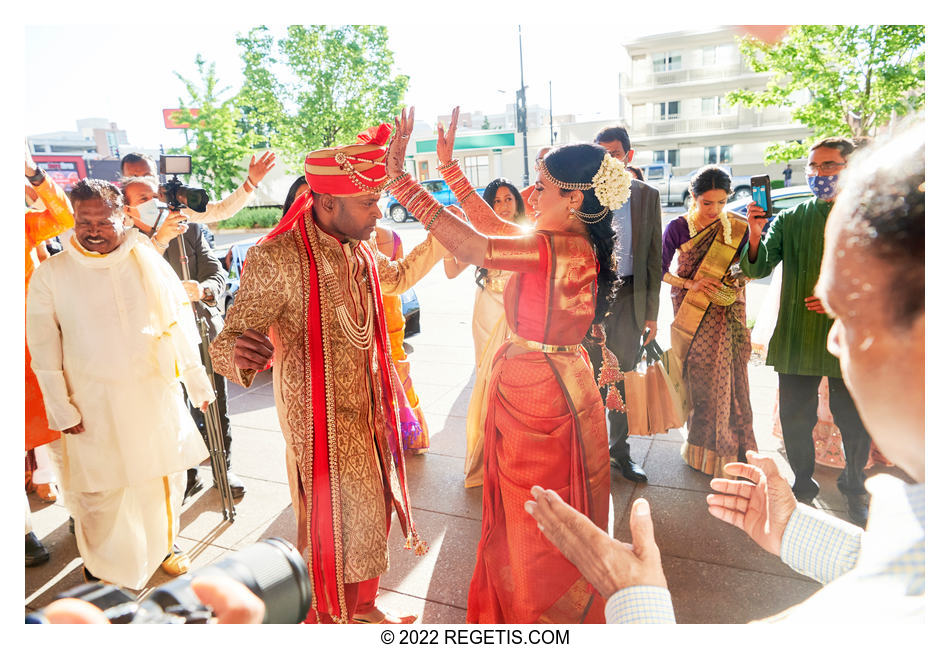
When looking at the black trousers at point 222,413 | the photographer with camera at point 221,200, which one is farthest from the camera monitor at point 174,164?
the black trousers at point 222,413

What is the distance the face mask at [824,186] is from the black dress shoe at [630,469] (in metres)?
1.50

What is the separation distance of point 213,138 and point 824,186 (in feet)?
7.90

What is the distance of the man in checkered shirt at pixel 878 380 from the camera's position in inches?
33.3

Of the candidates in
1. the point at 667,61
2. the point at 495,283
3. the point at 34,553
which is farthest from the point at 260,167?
the point at 34,553

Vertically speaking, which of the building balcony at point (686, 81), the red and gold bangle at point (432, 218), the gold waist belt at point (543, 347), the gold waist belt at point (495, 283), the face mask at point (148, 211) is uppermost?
the building balcony at point (686, 81)

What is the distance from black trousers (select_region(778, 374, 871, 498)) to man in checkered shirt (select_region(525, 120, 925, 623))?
Answer: 1664 mm

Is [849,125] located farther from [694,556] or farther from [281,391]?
[281,391]

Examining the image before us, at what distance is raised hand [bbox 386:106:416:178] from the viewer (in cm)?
156

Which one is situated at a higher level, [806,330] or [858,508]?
[806,330]

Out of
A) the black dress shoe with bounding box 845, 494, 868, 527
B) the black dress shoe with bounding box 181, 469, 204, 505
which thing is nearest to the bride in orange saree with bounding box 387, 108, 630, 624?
the black dress shoe with bounding box 845, 494, 868, 527

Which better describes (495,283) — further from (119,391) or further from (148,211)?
(119,391)

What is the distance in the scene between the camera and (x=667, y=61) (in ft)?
7.02

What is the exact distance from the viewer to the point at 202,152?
202 centimetres

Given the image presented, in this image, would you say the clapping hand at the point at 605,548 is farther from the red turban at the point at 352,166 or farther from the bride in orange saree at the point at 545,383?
the red turban at the point at 352,166
